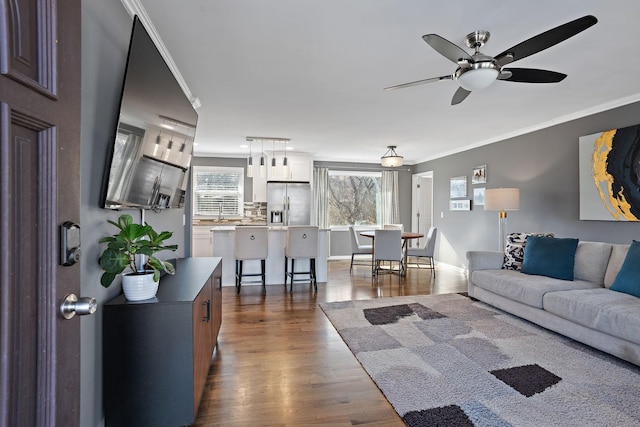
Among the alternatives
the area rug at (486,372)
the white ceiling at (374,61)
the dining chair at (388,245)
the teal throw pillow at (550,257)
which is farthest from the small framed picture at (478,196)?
the area rug at (486,372)

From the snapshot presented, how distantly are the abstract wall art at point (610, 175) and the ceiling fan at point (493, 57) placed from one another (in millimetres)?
2102

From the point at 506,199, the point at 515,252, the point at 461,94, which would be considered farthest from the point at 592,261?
the point at 461,94

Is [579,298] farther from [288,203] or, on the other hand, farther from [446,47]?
[288,203]

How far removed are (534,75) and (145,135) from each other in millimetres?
2673

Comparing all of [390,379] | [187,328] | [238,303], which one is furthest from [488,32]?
[238,303]

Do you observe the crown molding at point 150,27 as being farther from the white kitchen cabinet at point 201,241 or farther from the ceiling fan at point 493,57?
the white kitchen cabinet at point 201,241

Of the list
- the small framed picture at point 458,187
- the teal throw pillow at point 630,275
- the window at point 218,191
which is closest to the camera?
the teal throw pillow at point 630,275

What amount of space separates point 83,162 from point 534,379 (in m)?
3.02

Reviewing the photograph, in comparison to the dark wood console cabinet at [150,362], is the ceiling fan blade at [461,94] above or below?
above

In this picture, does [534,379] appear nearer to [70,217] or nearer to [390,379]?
[390,379]

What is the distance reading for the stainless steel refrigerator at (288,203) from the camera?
267 inches

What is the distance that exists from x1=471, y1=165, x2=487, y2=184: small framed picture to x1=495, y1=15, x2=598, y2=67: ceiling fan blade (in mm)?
3939

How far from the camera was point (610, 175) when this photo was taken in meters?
3.69

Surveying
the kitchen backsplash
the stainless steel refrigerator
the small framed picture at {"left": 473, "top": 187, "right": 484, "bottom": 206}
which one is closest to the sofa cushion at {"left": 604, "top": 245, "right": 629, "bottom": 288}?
the small framed picture at {"left": 473, "top": 187, "right": 484, "bottom": 206}
